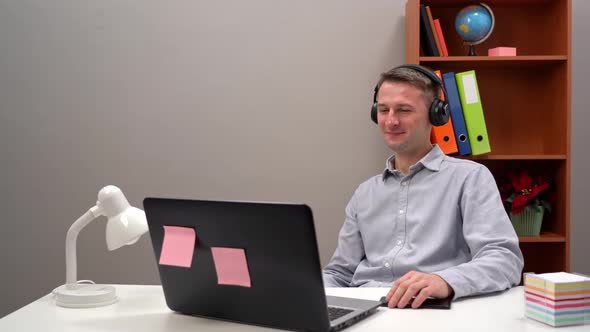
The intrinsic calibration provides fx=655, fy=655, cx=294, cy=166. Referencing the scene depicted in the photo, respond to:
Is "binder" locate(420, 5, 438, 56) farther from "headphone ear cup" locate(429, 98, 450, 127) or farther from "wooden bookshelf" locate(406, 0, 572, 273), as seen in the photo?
"headphone ear cup" locate(429, 98, 450, 127)

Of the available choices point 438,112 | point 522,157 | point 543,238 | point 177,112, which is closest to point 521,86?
point 522,157

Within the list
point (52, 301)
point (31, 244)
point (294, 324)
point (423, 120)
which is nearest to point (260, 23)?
point (423, 120)

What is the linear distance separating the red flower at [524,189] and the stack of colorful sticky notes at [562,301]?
1.51m

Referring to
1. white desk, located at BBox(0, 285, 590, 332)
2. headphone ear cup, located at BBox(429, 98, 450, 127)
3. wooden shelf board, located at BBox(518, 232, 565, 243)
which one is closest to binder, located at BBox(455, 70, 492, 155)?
wooden shelf board, located at BBox(518, 232, 565, 243)

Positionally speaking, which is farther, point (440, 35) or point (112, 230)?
point (440, 35)

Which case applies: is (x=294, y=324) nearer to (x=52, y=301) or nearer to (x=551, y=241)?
(x=52, y=301)

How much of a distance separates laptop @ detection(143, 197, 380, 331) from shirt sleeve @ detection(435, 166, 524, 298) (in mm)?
253

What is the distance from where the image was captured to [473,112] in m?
2.66

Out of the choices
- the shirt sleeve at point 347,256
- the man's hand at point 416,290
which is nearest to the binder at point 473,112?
the shirt sleeve at point 347,256

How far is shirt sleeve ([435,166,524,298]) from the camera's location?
4.86ft

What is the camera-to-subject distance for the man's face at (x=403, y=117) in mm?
1946

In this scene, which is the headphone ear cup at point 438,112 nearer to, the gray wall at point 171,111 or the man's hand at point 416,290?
the man's hand at point 416,290

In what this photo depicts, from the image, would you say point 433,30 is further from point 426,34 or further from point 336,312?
point 336,312

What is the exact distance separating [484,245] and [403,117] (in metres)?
0.46
